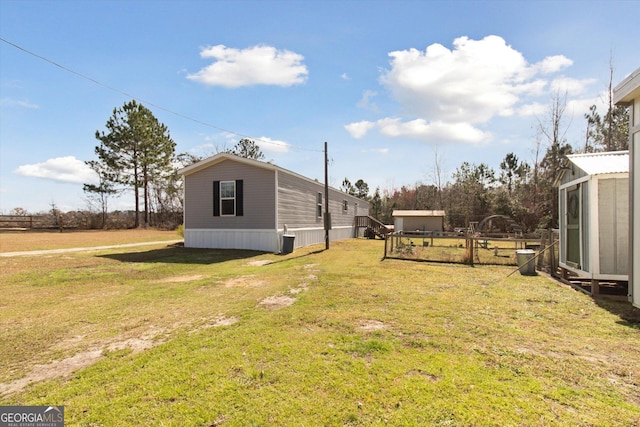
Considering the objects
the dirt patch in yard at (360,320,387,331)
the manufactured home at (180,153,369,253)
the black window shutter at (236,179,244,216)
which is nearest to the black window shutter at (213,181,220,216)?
the manufactured home at (180,153,369,253)

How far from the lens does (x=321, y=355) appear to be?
329 centimetres

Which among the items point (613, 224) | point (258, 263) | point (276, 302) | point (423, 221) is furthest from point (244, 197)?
point (423, 221)

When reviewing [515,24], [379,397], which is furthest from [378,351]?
[515,24]

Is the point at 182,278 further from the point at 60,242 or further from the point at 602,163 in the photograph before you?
the point at 60,242

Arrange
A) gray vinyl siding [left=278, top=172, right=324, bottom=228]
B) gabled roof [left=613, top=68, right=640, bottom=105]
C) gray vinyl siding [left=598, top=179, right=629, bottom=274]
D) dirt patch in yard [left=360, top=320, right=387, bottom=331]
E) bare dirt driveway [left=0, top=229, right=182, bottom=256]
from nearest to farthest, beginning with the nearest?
dirt patch in yard [left=360, top=320, right=387, bottom=331]
gabled roof [left=613, top=68, right=640, bottom=105]
gray vinyl siding [left=598, top=179, right=629, bottom=274]
bare dirt driveway [left=0, top=229, right=182, bottom=256]
gray vinyl siding [left=278, top=172, right=324, bottom=228]

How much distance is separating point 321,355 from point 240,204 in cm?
1131

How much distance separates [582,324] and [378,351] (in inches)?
124

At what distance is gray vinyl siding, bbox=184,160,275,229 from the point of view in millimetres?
13453

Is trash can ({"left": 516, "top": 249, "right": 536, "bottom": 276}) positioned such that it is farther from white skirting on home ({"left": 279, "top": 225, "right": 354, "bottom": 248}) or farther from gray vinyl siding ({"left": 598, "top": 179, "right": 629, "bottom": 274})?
white skirting on home ({"left": 279, "top": 225, "right": 354, "bottom": 248})

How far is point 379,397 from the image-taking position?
2.51m

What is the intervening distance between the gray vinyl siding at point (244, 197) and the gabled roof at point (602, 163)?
32.5 feet

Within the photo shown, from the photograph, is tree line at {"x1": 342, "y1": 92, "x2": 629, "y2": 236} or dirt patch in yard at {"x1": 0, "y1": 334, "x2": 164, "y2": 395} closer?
dirt patch in yard at {"x1": 0, "y1": 334, "x2": 164, "y2": 395}

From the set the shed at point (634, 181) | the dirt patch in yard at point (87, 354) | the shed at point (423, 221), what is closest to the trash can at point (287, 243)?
the dirt patch in yard at point (87, 354)

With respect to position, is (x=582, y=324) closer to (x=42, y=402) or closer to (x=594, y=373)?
(x=594, y=373)
